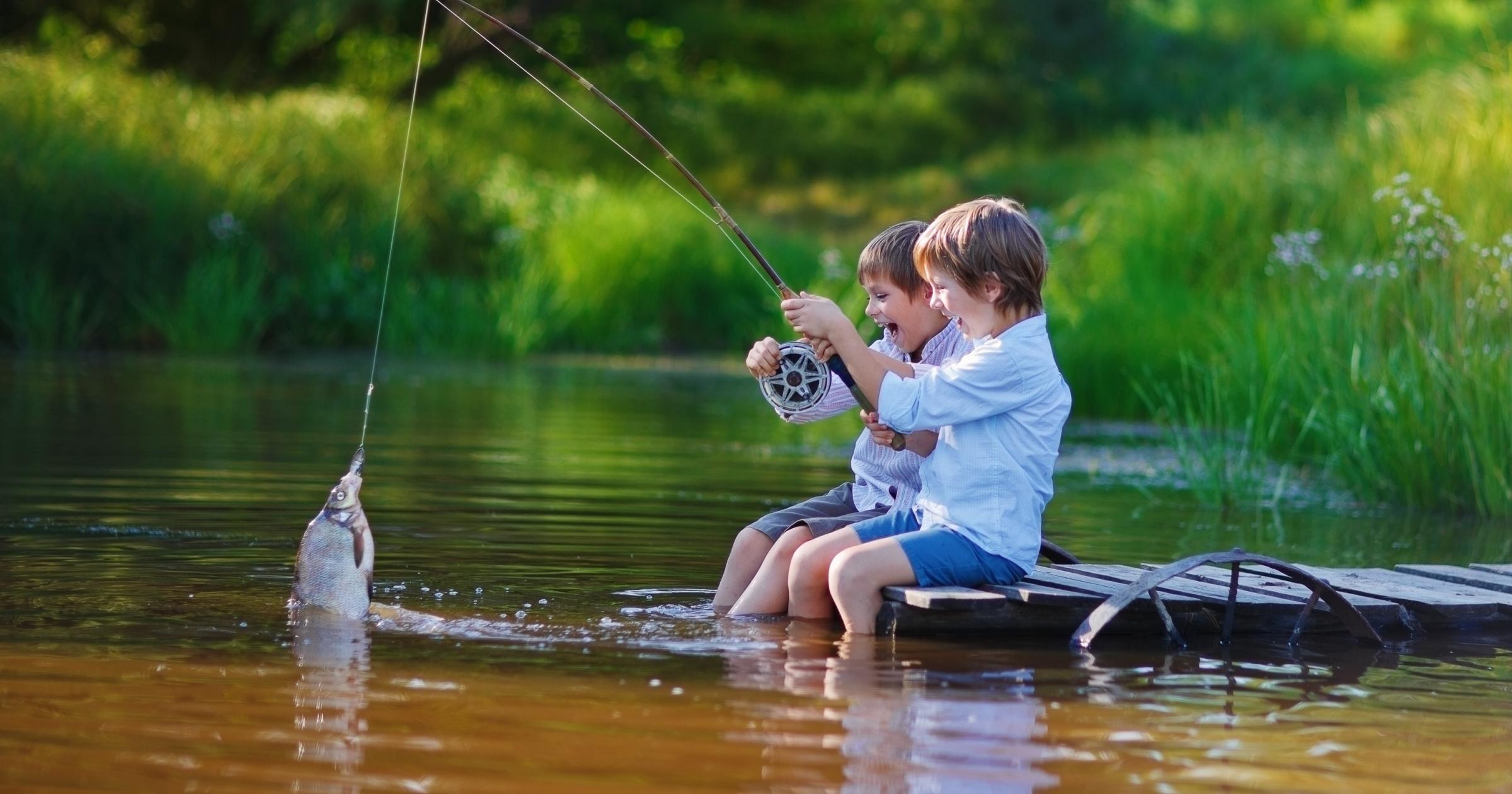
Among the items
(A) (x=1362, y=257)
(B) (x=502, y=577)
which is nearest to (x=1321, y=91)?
(A) (x=1362, y=257)

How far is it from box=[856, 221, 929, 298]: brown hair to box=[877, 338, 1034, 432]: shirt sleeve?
17.6 inches

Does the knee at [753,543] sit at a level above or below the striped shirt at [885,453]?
below

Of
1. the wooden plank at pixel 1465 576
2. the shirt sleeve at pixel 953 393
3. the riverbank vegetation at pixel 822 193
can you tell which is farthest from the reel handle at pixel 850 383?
the riverbank vegetation at pixel 822 193

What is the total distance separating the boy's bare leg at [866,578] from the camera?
474cm

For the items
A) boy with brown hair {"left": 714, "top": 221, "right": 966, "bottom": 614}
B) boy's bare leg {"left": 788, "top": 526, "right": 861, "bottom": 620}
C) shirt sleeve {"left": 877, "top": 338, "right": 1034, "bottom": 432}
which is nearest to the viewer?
shirt sleeve {"left": 877, "top": 338, "right": 1034, "bottom": 432}

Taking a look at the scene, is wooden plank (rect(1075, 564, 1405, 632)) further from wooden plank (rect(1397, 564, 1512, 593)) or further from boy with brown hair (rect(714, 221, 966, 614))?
boy with brown hair (rect(714, 221, 966, 614))

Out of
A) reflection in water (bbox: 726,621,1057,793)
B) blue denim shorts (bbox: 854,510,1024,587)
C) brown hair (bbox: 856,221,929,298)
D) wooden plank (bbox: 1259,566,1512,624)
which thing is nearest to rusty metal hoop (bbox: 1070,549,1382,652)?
wooden plank (bbox: 1259,566,1512,624)

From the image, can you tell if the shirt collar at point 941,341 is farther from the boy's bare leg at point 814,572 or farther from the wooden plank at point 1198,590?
the wooden plank at point 1198,590

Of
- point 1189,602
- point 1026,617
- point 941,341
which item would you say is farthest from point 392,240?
point 1189,602

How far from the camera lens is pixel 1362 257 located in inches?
379

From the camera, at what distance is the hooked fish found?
4555 mm

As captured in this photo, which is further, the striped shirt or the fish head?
the striped shirt

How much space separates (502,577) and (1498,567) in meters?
2.79

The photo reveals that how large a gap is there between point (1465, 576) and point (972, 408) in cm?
173
